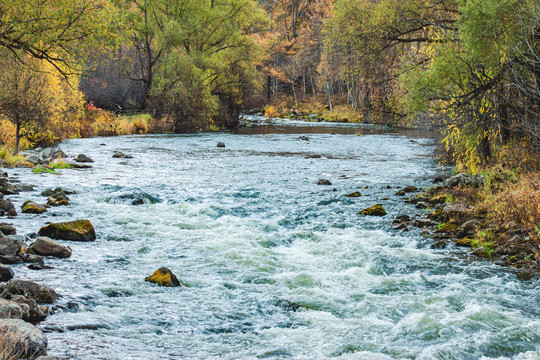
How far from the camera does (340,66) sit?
21312mm

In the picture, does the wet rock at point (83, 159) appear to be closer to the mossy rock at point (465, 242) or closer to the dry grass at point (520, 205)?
the mossy rock at point (465, 242)

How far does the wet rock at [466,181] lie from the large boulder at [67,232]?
10721 mm

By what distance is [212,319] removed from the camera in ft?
21.1

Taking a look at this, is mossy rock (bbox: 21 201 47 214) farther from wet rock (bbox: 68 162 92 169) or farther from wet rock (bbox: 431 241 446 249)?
wet rock (bbox: 431 241 446 249)

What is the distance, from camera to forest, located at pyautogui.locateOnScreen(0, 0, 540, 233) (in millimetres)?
11234

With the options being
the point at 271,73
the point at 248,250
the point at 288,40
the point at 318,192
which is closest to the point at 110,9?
the point at 248,250

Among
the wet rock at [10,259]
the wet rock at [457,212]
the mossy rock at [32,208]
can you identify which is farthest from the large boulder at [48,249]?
the wet rock at [457,212]

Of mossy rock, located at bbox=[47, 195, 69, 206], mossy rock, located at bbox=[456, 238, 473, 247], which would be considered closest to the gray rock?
mossy rock, located at bbox=[47, 195, 69, 206]

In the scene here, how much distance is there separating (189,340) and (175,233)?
17.1ft

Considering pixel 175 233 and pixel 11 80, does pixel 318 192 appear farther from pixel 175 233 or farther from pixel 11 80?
pixel 11 80

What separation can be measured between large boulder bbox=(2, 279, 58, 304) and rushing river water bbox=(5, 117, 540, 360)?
0.27 metres

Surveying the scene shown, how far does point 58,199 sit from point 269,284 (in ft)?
27.2

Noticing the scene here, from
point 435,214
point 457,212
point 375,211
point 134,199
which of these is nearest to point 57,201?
point 134,199

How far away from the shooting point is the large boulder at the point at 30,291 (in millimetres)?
6123
